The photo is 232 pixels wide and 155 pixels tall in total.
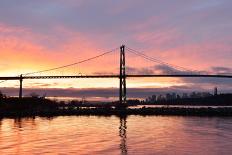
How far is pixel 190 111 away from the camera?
109938 millimetres

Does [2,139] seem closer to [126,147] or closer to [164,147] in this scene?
[126,147]

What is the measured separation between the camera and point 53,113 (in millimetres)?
104562

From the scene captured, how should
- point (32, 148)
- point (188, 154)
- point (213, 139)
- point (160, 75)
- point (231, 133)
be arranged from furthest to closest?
point (160, 75) < point (231, 133) < point (213, 139) < point (32, 148) < point (188, 154)

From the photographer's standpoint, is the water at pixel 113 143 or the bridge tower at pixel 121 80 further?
the bridge tower at pixel 121 80

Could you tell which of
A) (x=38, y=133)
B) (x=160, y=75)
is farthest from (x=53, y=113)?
(x=38, y=133)

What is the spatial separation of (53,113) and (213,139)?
61.0 metres

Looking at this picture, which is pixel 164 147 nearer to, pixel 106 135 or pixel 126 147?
pixel 126 147

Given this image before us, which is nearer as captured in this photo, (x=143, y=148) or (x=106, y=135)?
(x=143, y=148)

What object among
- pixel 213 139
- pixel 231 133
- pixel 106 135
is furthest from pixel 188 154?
pixel 231 133

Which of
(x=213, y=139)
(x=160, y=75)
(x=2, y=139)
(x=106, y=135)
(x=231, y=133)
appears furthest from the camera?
(x=160, y=75)

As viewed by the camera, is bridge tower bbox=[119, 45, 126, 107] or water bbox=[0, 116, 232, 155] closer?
water bbox=[0, 116, 232, 155]

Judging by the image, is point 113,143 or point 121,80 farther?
point 121,80

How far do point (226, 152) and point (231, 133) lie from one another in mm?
18546

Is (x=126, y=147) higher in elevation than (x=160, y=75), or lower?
lower
